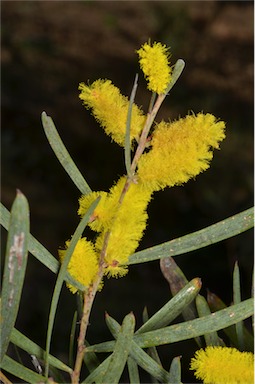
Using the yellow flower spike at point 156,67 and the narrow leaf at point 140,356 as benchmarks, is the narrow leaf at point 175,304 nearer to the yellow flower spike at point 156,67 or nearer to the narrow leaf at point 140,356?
the narrow leaf at point 140,356

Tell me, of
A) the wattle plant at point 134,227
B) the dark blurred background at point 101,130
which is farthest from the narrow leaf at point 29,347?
the dark blurred background at point 101,130

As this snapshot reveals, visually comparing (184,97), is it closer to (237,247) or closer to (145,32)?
(145,32)

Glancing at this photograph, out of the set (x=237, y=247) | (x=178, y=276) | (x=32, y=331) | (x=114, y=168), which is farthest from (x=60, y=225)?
(x=178, y=276)

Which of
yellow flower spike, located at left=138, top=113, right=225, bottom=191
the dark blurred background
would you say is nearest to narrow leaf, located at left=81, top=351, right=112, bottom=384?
yellow flower spike, located at left=138, top=113, right=225, bottom=191

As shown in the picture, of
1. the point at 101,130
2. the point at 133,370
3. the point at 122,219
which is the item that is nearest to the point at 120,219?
the point at 122,219

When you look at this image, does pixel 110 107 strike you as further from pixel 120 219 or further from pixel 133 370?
pixel 133 370
